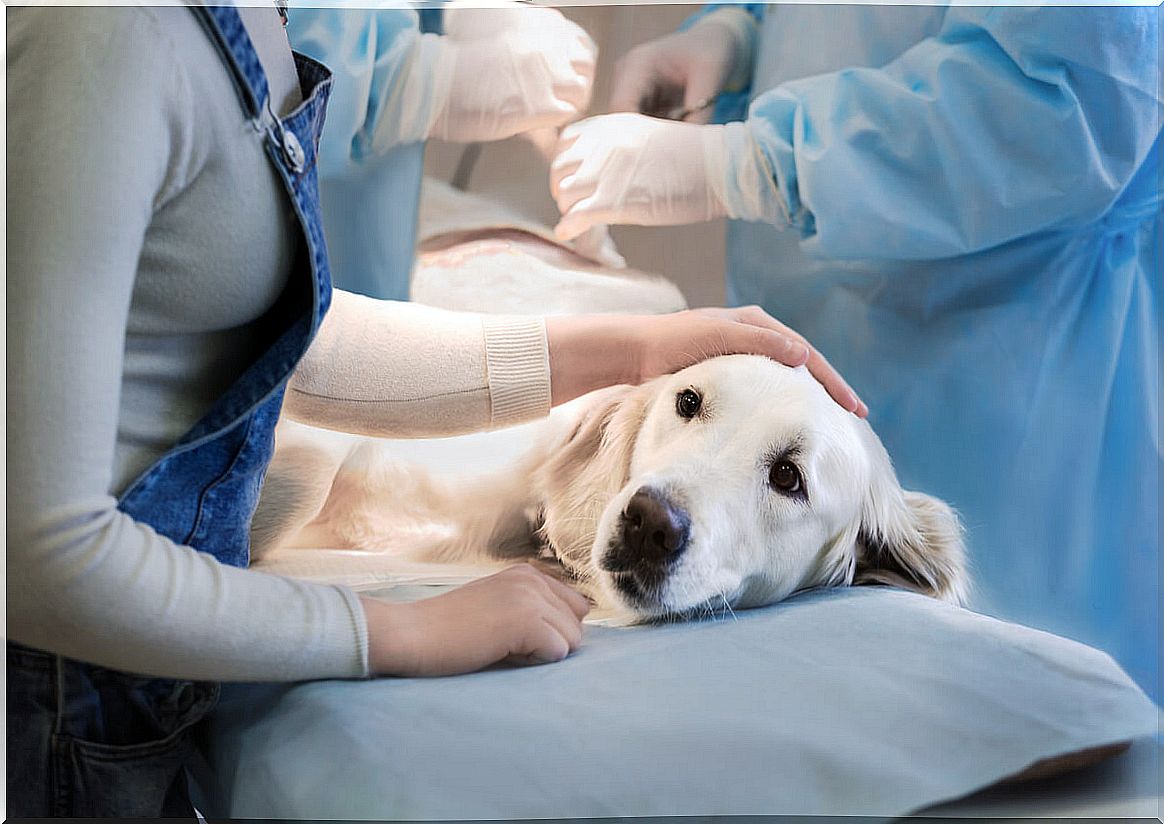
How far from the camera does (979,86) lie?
0.77m

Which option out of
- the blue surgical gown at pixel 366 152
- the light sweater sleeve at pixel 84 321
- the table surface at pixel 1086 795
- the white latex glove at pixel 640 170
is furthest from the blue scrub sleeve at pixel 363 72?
the table surface at pixel 1086 795

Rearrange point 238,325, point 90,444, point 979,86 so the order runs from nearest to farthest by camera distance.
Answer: point 90,444 → point 238,325 → point 979,86

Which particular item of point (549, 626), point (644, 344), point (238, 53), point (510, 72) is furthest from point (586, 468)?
point (238, 53)

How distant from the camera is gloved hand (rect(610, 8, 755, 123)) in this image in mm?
841

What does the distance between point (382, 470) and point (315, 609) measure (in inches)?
13.9

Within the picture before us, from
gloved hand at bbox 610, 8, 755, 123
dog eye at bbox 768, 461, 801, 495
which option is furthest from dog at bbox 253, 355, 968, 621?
gloved hand at bbox 610, 8, 755, 123

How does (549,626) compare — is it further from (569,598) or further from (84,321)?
(84,321)

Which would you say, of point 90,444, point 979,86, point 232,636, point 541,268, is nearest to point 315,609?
point 232,636

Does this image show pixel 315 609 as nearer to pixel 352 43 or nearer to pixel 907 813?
pixel 907 813

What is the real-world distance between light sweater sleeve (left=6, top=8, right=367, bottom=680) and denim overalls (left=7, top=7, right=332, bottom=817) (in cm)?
7

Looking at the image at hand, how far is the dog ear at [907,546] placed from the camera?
78 cm

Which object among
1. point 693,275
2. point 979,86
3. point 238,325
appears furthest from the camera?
point 693,275

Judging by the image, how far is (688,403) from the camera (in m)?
0.79

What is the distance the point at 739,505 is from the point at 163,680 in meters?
0.40
